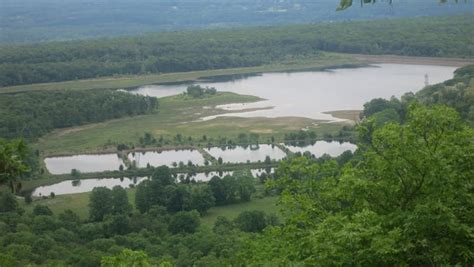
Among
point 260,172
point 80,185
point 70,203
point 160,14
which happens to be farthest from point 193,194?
point 160,14

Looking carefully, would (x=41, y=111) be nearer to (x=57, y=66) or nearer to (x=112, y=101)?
(x=112, y=101)

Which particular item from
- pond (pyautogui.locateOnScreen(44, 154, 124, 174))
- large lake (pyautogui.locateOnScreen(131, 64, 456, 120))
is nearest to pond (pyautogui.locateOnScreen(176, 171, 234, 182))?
pond (pyautogui.locateOnScreen(44, 154, 124, 174))

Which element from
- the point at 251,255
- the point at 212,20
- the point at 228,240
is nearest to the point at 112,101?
the point at 228,240

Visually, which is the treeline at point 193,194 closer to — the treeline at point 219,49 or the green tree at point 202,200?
the green tree at point 202,200

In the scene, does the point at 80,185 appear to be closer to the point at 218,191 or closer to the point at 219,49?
the point at 218,191

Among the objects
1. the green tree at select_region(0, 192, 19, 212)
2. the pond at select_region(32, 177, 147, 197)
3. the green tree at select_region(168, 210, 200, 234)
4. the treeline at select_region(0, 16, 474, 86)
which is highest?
the treeline at select_region(0, 16, 474, 86)

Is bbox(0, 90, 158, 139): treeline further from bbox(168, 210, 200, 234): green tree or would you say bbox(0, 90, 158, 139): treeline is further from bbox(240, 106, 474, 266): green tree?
bbox(240, 106, 474, 266): green tree
